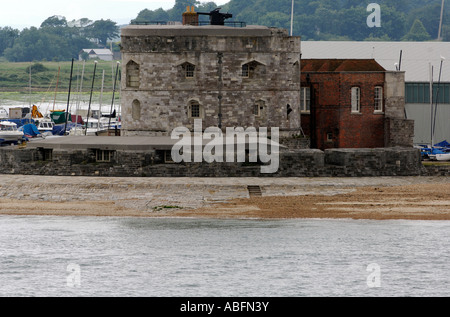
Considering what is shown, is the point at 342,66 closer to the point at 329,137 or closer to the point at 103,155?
the point at 329,137

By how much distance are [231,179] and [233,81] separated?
410 inches

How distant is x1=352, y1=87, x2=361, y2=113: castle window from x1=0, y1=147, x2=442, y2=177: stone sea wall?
11148 mm

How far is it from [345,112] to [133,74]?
17.0m

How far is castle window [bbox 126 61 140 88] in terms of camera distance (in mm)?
66312

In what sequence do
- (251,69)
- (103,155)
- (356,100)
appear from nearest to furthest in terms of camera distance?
(103,155)
(251,69)
(356,100)

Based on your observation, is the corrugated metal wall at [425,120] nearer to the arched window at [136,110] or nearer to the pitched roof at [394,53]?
the pitched roof at [394,53]

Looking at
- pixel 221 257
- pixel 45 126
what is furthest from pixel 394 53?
pixel 221 257

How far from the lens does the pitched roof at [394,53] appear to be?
8569 centimetres

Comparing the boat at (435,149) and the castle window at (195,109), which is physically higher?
the castle window at (195,109)

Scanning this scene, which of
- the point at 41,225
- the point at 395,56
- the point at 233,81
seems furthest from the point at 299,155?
the point at 395,56

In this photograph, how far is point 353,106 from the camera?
234 ft

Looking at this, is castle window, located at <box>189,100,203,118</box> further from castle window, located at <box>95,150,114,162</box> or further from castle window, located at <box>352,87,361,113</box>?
castle window, located at <box>352,87,361,113</box>

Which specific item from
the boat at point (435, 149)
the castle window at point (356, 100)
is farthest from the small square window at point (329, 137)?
the boat at point (435, 149)

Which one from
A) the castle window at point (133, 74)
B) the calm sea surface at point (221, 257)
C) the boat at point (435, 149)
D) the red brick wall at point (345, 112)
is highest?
the castle window at point (133, 74)
